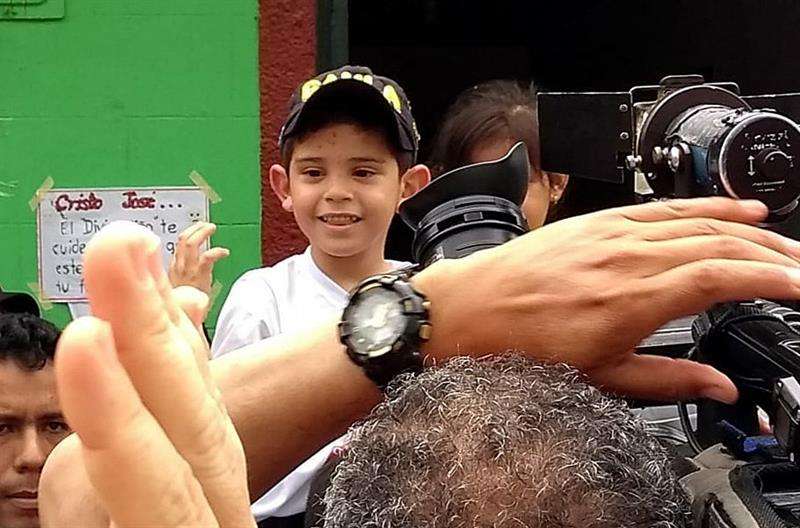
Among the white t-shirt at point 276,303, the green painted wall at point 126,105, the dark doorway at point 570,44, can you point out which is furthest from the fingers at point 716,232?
the dark doorway at point 570,44

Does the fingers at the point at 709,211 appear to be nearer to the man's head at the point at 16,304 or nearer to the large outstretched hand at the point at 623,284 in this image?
the large outstretched hand at the point at 623,284

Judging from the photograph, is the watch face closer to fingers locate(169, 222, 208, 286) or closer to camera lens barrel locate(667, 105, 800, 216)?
camera lens barrel locate(667, 105, 800, 216)

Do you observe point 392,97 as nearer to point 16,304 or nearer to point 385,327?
point 16,304

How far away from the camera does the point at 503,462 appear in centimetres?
81

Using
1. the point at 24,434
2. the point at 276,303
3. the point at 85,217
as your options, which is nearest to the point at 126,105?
the point at 85,217

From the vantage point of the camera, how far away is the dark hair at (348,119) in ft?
7.02

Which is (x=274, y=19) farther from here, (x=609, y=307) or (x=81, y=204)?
(x=609, y=307)

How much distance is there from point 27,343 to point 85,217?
42.6 inches

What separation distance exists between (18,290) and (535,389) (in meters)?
2.60

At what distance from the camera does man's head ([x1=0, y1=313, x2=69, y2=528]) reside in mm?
2061

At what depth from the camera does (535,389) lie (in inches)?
34.5

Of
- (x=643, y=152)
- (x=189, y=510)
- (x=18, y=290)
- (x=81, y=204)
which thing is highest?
(x=643, y=152)

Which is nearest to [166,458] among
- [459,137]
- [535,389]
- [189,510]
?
[189,510]

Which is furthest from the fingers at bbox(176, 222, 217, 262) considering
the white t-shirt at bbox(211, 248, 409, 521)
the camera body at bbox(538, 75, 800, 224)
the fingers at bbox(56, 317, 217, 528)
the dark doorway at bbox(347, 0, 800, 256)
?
the dark doorway at bbox(347, 0, 800, 256)
